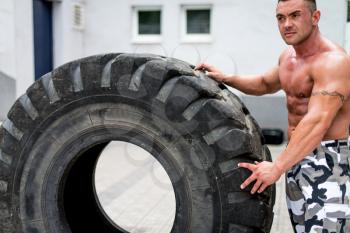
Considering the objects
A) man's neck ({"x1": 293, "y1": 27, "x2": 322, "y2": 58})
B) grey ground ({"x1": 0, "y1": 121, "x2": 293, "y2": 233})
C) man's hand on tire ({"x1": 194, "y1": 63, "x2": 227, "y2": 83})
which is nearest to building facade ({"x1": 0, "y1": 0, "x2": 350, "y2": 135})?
grey ground ({"x1": 0, "y1": 121, "x2": 293, "y2": 233})

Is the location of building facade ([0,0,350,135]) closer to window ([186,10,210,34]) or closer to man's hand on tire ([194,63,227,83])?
window ([186,10,210,34])

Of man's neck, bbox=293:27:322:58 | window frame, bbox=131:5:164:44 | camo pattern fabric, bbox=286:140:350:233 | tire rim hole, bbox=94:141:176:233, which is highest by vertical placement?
window frame, bbox=131:5:164:44

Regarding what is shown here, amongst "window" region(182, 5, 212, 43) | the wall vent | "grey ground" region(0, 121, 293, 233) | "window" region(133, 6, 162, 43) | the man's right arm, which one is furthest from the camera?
"window" region(133, 6, 162, 43)

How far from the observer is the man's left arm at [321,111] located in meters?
2.44

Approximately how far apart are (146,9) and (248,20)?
2.30 meters

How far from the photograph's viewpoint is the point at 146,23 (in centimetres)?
1025

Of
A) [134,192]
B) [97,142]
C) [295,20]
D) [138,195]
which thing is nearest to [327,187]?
[295,20]

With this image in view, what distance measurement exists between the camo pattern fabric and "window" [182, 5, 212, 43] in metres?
7.58

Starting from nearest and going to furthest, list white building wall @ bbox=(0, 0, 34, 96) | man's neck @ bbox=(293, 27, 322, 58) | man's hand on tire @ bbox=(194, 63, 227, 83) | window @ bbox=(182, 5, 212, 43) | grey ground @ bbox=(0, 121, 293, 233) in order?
man's neck @ bbox=(293, 27, 322, 58) → man's hand on tire @ bbox=(194, 63, 227, 83) → grey ground @ bbox=(0, 121, 293, 233) → white building wall @ bbox=(0, 0, 34, 96) → window @ bbox=(182, 5, 212, 43)

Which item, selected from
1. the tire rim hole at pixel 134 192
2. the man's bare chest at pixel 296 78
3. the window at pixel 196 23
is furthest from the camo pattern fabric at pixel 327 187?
the window at pixel 196 23

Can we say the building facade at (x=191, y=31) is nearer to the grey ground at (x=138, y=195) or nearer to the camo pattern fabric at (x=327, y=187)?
the grey ground at (x=138, y=195)

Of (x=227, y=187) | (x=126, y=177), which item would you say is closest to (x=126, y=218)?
(x=126, y=177)

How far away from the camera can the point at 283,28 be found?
2.54 metres

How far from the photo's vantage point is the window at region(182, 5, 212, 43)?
32.8 ft
